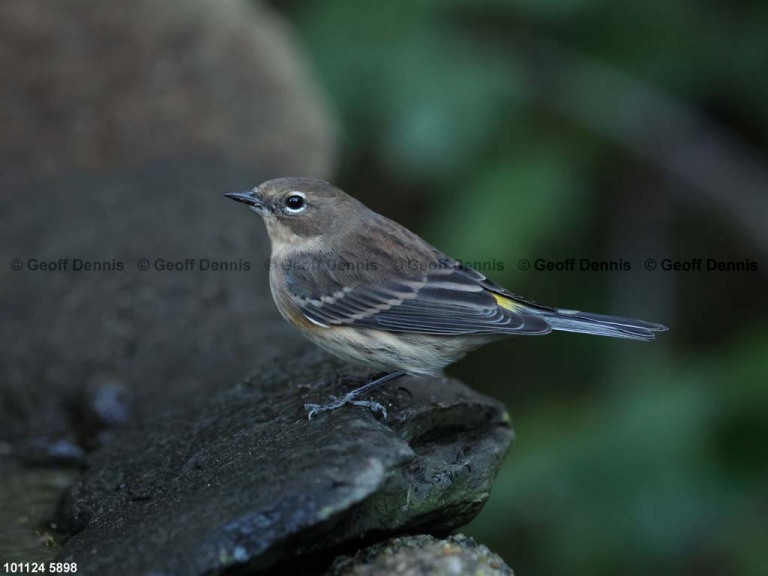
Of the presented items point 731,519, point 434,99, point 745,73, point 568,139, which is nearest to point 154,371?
point 434,99

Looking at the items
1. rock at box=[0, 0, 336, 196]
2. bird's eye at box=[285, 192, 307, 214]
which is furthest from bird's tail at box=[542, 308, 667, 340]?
rock at box=[0, 0, 336, 196]

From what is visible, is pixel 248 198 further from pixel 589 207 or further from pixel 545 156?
pixel 589 207

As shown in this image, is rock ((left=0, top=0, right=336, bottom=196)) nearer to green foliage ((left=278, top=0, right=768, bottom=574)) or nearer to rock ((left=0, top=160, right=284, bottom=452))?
rock ((left=0, top=160, right=284, bottom=452))

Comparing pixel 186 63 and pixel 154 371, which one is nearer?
pixel 154 371

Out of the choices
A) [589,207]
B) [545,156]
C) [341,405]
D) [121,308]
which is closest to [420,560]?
[341,405]

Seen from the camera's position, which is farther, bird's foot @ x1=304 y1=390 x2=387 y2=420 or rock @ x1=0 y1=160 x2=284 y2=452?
rock @ x1=0 y1=160 x2=284 y2=452

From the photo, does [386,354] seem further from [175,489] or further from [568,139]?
[568,139]

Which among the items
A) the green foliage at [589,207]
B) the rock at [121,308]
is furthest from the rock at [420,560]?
the green foliage at [589,207]
